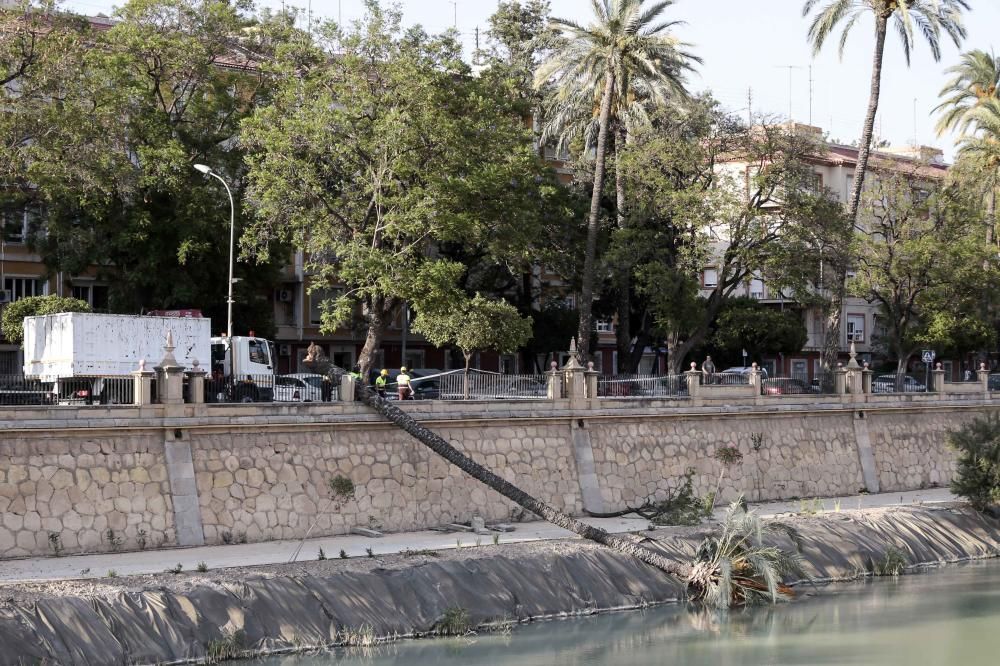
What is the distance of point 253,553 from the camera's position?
2786 cm

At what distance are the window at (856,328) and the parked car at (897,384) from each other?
30.7m

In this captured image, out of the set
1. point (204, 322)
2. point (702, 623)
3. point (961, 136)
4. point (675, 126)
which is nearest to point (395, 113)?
point (204, 322)

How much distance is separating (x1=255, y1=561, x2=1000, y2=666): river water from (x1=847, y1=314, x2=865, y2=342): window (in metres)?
48.3

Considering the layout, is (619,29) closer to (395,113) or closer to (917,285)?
(395,113)

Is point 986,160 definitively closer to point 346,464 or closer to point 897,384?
point 897,384

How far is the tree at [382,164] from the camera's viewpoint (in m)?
40.6

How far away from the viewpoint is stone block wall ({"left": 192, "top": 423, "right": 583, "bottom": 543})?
29391 mm

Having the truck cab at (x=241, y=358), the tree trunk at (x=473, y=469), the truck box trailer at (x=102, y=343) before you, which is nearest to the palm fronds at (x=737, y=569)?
the tree trunk at (x=473, y=469)

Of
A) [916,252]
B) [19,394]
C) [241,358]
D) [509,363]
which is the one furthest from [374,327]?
[916,252]

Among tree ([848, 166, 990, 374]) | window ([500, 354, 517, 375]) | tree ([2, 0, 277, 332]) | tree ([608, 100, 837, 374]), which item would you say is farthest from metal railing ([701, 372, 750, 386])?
window ([500, 354, 517, 375])

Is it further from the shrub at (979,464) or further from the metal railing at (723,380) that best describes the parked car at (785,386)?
the shrub at (979,464)

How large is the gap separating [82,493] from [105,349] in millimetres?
7706

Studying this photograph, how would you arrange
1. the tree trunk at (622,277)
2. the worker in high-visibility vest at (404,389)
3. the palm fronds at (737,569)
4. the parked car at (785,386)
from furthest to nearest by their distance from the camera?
the tree trunk at (622,277) → the parked car at (785,386) → the worker in high-visibility vest at (404,389) → the palm fronds at (737,569)

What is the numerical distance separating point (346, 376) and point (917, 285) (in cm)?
3412
